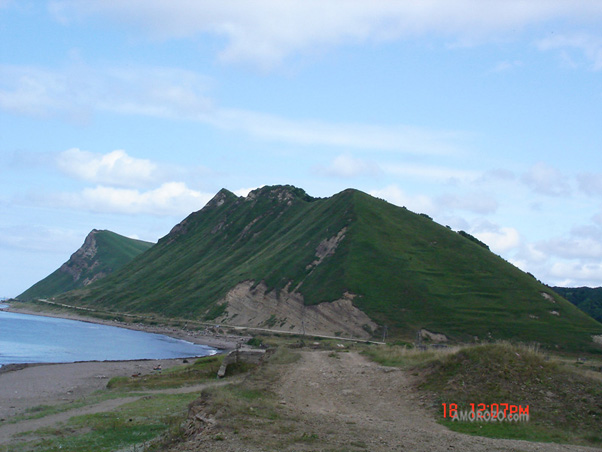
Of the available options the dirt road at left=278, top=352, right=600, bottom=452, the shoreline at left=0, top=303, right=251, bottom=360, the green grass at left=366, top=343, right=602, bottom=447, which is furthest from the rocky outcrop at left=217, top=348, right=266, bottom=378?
the shoreline at left=0, top=303, right=251, bottom=360

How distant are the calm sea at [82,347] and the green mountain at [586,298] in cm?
10912

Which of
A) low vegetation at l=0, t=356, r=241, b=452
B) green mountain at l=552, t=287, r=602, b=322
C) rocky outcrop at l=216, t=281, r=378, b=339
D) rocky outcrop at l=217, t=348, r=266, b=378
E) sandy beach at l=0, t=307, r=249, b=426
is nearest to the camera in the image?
low vegetation at l=0, t=356, r=241, b=452

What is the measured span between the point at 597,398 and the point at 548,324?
89870 millimetres

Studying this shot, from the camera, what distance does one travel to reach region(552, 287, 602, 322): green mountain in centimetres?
15162

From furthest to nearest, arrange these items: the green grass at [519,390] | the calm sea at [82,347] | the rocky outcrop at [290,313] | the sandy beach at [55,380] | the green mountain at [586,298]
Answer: the green mountain at [586,298] → the rocky outcrop at [290,313] → the calm sea at [82,347] → the sandy beach at [55,380] → the green grass at [519,390]

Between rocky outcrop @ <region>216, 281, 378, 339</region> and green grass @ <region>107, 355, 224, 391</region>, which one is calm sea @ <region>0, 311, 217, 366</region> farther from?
green grass @ <region>107, 355, 224, 391</region>

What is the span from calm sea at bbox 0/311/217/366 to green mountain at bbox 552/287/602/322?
109124 mm

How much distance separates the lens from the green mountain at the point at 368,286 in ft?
335

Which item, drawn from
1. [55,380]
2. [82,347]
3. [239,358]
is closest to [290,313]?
[82,347]

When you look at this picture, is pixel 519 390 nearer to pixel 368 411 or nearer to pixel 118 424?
pixel 368 411

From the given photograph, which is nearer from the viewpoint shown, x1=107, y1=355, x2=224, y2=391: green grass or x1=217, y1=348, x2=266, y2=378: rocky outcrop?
x1=107, y1=355, x2=224, y2=391: green grass

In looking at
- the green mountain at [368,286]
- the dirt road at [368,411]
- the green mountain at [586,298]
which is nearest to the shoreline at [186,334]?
the green mountain at [368,286]

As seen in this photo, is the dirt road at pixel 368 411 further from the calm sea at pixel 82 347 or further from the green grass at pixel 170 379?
the calm sea at pixel 82 347

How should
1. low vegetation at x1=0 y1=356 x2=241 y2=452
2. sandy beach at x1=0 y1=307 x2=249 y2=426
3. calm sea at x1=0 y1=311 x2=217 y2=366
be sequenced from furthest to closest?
calm sea at x1=0 y1=311 x2=217 y2=366 → sandy beach at x1=0 y1=307 x2=249 y2=426 → low vegetation at x1=0 y1=356 x2=241 y2=452
